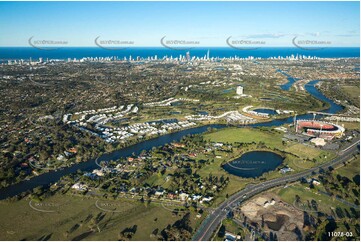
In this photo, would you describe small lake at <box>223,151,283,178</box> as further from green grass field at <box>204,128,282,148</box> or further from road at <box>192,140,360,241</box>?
green grass field at <box>204,128,282,148</box>

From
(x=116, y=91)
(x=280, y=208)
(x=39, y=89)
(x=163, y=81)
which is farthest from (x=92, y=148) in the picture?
(x=163, y=81)

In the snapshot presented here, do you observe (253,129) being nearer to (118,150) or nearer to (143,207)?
(118,150)

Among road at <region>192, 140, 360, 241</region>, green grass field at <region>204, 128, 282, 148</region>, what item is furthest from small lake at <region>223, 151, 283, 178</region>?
green grass field at <region>204, 128, 282, 148</region>

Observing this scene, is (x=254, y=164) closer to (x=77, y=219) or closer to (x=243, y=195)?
(x=243, y=195)

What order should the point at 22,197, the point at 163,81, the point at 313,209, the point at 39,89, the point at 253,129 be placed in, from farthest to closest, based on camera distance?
the point at 163,81 < the point at 39,89 < the point at 253,129 < the point at 22,197 < the point at 313,209

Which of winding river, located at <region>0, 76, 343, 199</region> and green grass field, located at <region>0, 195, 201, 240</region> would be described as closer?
green grass field, located at <region>0, 195, 201, 240</region>

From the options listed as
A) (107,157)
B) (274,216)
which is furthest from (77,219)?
(274,216)
